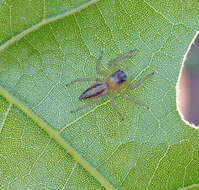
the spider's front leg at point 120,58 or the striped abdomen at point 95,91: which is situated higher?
the spider's front leg at point 120,58

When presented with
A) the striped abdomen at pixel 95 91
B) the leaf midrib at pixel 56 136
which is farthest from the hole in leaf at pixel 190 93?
the leaf midrib at pixel 56 136

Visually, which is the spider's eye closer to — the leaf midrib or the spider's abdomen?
the spider's abdomen

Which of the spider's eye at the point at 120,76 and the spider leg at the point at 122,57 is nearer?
the spider leg at the point at 122,57

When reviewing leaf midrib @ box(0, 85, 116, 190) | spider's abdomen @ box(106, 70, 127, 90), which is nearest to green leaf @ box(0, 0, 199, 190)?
leaf midrib @ box(0, 85, 116, 190)

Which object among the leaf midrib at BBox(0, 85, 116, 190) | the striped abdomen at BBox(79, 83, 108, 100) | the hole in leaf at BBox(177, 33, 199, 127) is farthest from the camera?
the hole in leaf at BBox(177, 33, 199, 127)

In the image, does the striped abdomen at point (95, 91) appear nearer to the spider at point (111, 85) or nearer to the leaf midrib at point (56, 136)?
the spider at point (111, 85)

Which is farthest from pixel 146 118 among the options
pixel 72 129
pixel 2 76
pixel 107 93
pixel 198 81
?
pixel 198 81

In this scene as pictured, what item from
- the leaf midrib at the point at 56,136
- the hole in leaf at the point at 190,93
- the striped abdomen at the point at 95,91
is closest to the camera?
the leaf midrib at the point at 56,136

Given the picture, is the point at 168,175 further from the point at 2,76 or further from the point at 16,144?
the point at 2,76
